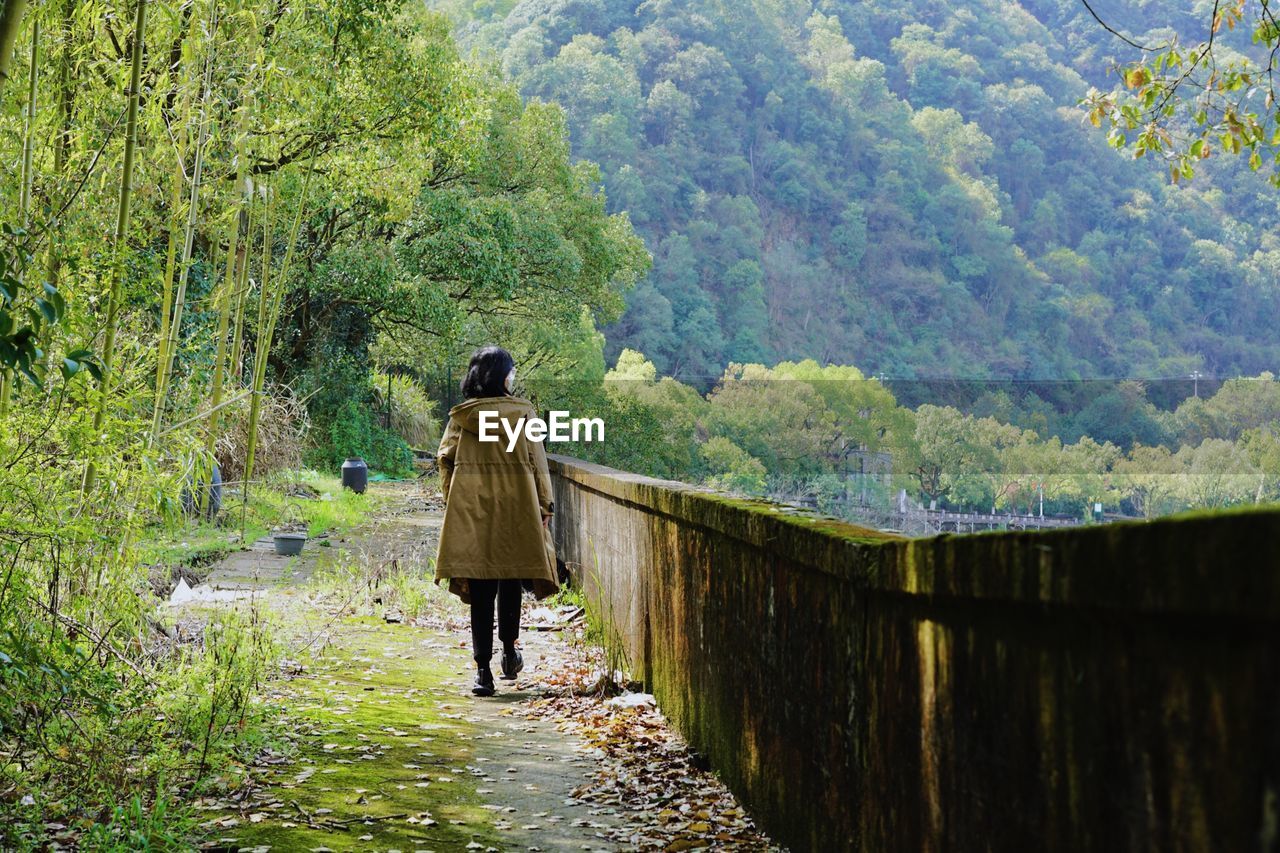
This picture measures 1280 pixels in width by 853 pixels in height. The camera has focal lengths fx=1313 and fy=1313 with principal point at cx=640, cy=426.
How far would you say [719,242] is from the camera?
11081cm

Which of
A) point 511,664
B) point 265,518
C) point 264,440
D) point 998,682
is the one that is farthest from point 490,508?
point 264,440

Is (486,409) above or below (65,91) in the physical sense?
below

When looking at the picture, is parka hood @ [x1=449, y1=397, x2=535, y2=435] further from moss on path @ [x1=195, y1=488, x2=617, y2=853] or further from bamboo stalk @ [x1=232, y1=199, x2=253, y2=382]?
bamboo stalk @ [x1=232, y1=199, x2=253, y2=382]

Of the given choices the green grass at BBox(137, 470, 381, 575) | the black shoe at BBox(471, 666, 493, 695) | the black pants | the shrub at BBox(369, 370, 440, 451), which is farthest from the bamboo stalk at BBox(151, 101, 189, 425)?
the shrub at BBox(369, 370, 440, 451)

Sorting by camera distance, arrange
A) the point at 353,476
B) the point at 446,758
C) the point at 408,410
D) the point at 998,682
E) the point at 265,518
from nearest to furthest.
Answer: the point at 998,682, the point at 446,758, the point at 265,518, the point at 353,476, the point at 408,410

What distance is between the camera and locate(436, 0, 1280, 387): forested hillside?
10538cm

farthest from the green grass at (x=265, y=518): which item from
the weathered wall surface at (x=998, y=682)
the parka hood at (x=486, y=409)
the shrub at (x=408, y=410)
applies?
the shrub at (x=408, y=410)

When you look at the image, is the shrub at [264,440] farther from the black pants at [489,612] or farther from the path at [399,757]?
the black pants at [489,612]

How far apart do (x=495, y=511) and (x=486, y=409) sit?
54 centimetres

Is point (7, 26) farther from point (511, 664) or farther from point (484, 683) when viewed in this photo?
point (511, 664)

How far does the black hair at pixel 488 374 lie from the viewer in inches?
263

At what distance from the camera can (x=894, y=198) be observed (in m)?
118

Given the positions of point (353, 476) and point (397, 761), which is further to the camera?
point (353, 476)

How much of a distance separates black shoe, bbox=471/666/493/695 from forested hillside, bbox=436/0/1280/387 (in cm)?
9011
